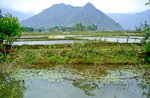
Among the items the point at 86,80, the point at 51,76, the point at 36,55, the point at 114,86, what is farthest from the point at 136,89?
the point at 36,55

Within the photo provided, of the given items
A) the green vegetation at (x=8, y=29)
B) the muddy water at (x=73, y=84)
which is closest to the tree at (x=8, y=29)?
the green vegetation at (x=8, y=29)

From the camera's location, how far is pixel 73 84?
283 inches

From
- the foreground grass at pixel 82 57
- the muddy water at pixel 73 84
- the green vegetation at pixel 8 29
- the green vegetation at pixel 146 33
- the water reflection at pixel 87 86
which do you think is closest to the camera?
the muddy water at pixel 73 84

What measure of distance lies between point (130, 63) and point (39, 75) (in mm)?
6709

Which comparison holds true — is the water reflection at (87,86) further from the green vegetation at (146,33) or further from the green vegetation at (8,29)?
the green vegetation at (8,29)

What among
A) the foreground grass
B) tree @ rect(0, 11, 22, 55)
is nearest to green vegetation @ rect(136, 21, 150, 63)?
the foreground grass

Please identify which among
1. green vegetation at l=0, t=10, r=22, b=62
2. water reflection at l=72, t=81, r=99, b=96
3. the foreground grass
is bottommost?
water reflection at l=72, t=81, r=99, b=96

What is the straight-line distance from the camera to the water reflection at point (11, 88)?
626 centimetres

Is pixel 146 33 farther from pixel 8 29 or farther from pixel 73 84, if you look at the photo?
pixel 8 29

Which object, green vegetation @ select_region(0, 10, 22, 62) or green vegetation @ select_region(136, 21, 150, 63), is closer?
green vegetation @ select_region(136, 21, 150, 63)

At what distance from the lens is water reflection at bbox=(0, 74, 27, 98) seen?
6.26 meters

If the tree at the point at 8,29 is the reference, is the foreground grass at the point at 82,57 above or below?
below

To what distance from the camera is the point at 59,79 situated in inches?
304

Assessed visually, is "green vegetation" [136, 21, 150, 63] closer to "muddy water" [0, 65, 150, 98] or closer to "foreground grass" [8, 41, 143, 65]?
"foreground grass" [8, 41, 143, 65]
